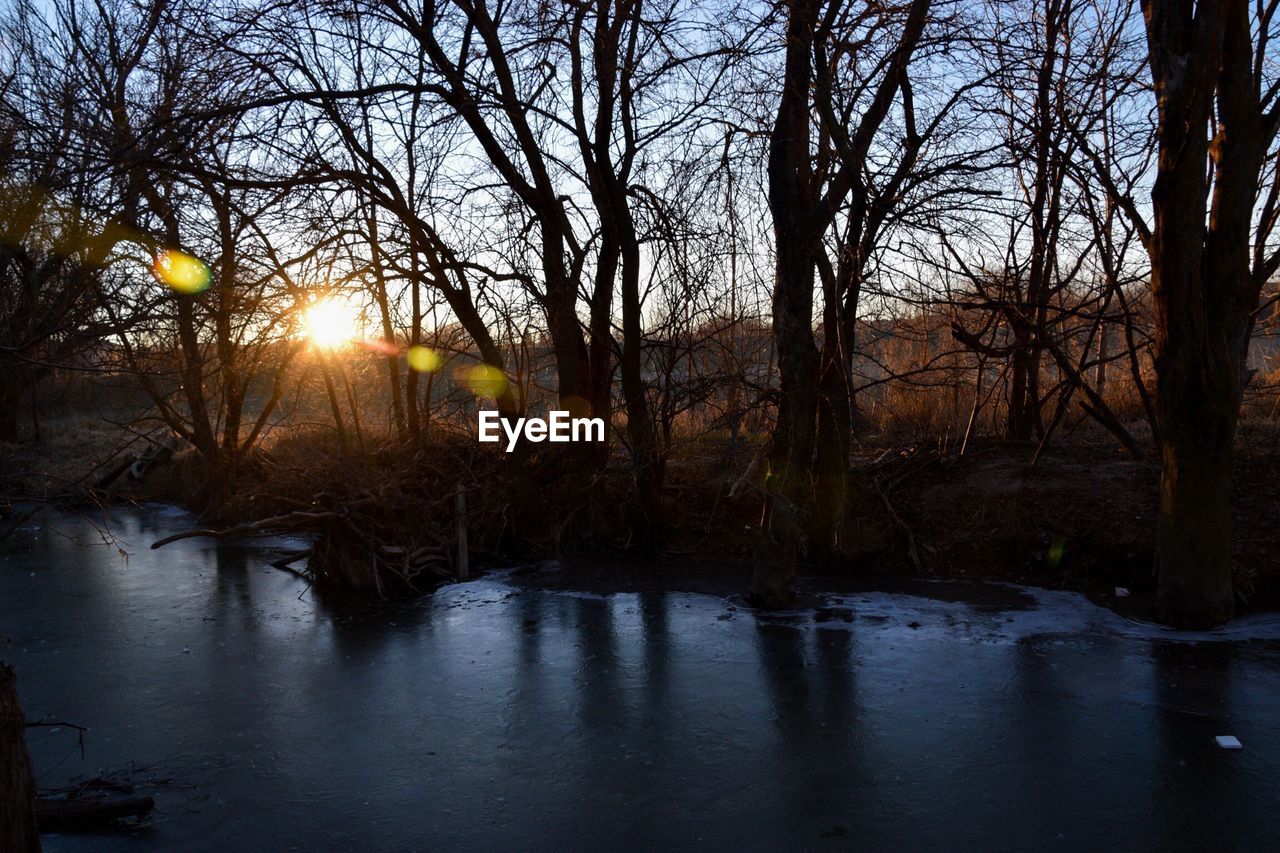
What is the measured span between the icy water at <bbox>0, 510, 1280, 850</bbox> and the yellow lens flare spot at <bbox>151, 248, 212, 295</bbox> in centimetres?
310

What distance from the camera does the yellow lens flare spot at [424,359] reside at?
11547 mm

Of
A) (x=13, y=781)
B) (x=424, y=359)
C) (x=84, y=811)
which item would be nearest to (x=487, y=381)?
(x=424, y=359)

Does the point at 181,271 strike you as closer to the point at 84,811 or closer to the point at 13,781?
the point at 84,811

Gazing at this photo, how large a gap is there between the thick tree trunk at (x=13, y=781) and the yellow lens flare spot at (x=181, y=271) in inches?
236

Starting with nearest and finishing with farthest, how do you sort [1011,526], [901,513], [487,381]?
[1011,526] < [901,513] < [487,381]

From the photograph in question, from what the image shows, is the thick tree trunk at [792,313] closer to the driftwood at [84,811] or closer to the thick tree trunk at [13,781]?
the driftwood at [84,811]

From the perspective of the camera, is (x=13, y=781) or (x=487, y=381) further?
(x=487, y=381)

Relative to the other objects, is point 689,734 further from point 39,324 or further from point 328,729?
point 39,324

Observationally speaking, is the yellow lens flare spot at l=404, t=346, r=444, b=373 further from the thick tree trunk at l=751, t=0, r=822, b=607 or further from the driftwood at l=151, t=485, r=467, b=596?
the thick tree trunk at l=751, t=0, r=822, b=607

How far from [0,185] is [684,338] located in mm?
5909

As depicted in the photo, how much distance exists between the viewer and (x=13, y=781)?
137 inches

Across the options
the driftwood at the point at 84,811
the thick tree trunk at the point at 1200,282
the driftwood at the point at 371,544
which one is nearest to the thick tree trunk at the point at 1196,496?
the thick tree trunk at the point at 1200,282

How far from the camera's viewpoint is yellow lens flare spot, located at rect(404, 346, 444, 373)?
11.5 meters

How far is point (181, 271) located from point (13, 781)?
6.74 metres
